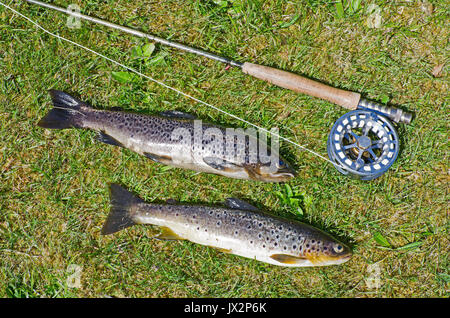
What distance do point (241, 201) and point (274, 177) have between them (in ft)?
1.23

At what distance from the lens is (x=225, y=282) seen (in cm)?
377

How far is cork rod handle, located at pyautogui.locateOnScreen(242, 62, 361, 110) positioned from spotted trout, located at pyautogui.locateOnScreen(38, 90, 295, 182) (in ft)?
1.93

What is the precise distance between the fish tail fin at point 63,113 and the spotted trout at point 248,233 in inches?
41.9

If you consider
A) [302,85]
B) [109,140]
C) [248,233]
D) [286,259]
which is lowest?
[286,259]

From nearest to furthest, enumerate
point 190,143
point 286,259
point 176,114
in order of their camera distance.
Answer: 1. point 286,259
2. point 190,143
3. point 176,114

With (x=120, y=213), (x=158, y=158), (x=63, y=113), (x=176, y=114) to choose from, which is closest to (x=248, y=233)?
(x=158, y=158)

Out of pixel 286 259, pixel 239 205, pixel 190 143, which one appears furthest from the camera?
pixel 239 205

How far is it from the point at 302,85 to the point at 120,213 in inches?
81.7

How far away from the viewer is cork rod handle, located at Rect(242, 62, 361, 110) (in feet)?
11.8

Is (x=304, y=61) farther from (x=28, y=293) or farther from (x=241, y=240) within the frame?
(x=28, y=293)

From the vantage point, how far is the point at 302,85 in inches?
145

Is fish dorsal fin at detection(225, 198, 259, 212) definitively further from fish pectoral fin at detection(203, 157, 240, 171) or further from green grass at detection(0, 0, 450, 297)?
fish pectoral fin at detection(203, 157, 240, 171)

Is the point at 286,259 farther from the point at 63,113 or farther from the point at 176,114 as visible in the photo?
the point at 63,113

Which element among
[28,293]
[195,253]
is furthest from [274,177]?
[28,293]
